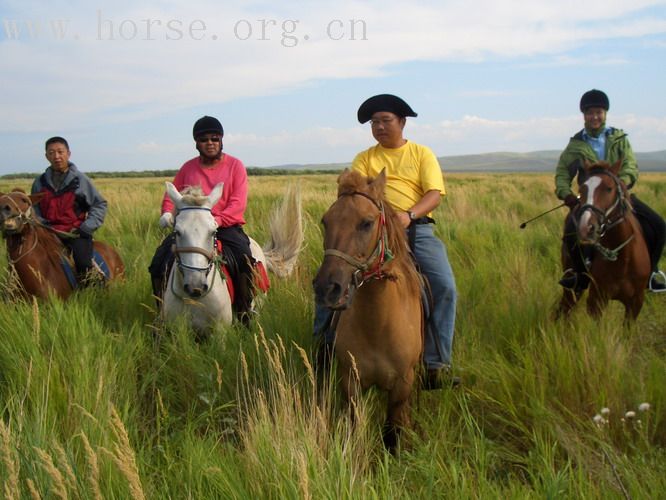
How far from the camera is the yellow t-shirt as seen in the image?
4086 millimetres

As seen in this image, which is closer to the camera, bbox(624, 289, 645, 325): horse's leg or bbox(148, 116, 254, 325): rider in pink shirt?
bbox(624, 289, 645, 325): horse's leg

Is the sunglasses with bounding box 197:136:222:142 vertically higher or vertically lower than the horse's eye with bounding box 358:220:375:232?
higher

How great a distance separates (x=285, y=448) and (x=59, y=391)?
5.29ft

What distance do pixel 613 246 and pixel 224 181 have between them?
3.87 m

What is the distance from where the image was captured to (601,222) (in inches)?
196

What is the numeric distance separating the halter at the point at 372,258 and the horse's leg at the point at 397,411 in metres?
0.72

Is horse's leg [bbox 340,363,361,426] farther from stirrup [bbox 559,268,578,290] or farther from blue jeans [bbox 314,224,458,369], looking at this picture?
stirrup [bbox 559,268,578,290]

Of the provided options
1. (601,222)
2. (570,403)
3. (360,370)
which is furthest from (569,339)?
(360,370)

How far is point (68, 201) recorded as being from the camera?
21.0ft

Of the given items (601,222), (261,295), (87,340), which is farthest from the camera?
(261,295)

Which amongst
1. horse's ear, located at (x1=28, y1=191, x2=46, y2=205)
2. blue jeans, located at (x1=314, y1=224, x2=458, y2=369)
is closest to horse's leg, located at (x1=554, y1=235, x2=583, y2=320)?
blue jeans, located at (x1=314, y1=224, x2=458, y2=369)

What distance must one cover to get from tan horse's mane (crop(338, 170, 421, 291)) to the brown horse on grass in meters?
2.31

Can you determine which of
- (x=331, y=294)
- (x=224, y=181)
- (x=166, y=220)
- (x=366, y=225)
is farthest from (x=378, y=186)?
(x=224, y=181)

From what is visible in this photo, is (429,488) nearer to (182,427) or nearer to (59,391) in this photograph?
(182,427)
